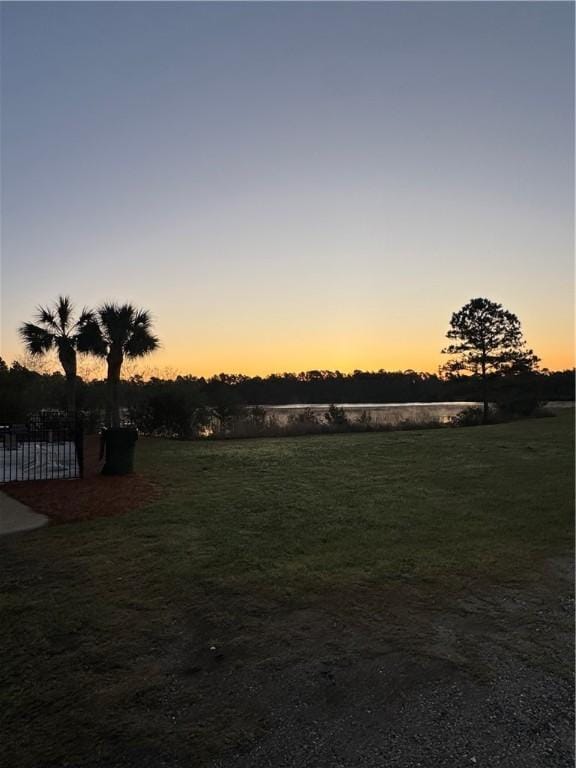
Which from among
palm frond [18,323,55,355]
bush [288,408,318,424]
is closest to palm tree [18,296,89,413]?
palm frond [18,323,55,355]

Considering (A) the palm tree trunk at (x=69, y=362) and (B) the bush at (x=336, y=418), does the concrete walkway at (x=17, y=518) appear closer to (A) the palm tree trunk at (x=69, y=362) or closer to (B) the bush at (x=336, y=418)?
(A) the palm tree trunk at (x=69, y=362)

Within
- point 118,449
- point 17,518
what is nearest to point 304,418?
point 118,449

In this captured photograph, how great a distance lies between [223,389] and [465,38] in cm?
1921

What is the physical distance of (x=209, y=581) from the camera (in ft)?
14.6

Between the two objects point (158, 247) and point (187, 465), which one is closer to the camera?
point (187, 465)

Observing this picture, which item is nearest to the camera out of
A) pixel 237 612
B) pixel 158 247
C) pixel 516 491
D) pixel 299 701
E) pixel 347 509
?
pixel 299 701

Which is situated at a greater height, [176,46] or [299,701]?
[176,46]

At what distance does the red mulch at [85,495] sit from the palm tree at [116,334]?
11.7 m

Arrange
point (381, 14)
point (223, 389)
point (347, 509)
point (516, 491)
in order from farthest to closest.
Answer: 1. point (223, 389)
2. point (381, 14)
3. point (516, 491)
4. point (347, 509)

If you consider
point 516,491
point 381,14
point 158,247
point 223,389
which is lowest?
point 516,491

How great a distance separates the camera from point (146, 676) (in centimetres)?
289

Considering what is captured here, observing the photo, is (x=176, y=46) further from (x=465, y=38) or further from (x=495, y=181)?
(x=495, y=181)

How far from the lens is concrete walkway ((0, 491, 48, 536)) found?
6.35 m

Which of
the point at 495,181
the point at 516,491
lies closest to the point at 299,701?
the point at 516,491
